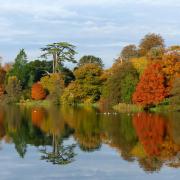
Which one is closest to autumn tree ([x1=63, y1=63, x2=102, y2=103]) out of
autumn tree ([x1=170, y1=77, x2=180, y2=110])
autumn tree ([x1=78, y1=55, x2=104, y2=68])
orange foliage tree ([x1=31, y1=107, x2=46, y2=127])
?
orange foliage tree ([x1=31, y1=107, x2=46, y2=127])

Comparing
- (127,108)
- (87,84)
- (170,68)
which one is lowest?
(127,108)

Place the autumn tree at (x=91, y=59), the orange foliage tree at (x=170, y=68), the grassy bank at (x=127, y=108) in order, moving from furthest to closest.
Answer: the autumn tree at (x=91, y=59)
the grassy bank at (x=127, y=108)
the orange foliage tree at (x=170, y=68)

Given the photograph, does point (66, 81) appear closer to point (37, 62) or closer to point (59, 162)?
point (37, 62)

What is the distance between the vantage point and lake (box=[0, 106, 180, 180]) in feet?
49.0

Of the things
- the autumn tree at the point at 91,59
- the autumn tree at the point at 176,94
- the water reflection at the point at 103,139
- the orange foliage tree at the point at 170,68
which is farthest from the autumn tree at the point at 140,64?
the autumn tree at the point at 91,59

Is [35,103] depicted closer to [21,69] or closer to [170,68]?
[21,69]

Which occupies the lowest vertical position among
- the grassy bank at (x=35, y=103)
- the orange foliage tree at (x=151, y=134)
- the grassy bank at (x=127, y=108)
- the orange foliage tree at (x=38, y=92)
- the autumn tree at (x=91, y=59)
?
the grassy bank at (x=35, y=103)

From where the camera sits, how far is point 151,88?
4394 cm

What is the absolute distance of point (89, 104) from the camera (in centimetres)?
5969

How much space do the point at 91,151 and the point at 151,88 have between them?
987 inches

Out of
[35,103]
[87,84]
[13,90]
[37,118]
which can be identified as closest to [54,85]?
[35,103]

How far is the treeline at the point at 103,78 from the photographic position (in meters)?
44.3

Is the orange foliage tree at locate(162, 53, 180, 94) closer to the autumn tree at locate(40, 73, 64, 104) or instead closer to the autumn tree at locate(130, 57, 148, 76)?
the autumn tree at locate(130, 57, 148, 76)

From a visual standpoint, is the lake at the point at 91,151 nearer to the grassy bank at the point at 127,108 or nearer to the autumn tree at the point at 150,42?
the grassy bank at the point at 127,108
